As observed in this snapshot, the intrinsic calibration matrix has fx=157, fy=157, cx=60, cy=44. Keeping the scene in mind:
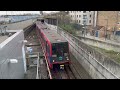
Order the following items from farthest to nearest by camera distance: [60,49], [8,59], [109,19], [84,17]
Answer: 1. [84,17]
2. [109,19]
3. [60,49]
4. [8,59]

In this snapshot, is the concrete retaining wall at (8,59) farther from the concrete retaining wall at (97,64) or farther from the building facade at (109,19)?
the building facade at (109,19)

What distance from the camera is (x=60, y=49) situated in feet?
34.3

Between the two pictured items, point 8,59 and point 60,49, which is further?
point 60,49

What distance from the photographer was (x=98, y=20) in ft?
99.8

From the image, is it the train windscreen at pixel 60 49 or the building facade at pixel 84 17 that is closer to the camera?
the train windscreen at pixel 60 49

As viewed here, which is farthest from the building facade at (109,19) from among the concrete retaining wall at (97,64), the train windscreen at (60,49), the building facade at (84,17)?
the train windscreen at (60,49)

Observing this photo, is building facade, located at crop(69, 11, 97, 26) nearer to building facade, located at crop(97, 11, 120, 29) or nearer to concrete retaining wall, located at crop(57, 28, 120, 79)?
building facade, located at crop(97, 11, 120, 29)

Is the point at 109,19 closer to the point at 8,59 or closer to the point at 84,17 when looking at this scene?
the point at 84,17

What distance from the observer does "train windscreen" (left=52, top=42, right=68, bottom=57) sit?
10.3m

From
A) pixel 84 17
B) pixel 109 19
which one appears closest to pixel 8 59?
pixel 109 19

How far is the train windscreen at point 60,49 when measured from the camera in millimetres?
10283
